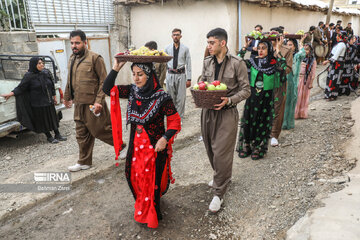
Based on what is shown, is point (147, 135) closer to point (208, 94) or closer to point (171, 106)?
point (171, 106)

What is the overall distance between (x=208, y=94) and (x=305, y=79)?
4294 mm

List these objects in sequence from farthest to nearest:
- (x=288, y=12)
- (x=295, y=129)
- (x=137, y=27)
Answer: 1. (x=288, y=12)
2. (x=137, y=27)
3. (x=295, y=129)

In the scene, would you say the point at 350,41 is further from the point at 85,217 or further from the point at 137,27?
the point at 85,217

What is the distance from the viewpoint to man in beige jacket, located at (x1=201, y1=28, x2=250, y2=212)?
323 cm

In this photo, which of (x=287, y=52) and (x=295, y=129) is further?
(x=295, y=129)

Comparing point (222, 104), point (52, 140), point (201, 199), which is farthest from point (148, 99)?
point (52, 140)

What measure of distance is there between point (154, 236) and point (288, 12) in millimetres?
12839

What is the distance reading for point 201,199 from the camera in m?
3.73

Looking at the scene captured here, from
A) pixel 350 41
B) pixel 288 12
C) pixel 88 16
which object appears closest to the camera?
pixel 350 41

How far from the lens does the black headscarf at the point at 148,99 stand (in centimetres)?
288

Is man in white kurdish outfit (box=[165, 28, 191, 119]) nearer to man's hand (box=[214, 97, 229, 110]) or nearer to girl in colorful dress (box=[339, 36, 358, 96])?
man's hand (box=[214, 97, 229, 110])

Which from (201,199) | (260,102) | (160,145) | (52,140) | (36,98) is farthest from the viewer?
(52,140)

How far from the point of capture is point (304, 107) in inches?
258

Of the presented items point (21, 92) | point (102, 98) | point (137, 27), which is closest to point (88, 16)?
point (137, 27)
